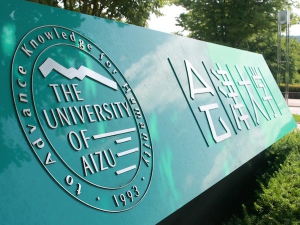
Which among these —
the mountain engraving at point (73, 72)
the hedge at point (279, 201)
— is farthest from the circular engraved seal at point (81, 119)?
the hedge at point (279, 201)

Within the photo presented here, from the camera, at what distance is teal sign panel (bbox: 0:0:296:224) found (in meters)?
1.74

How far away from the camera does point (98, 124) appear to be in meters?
2.16

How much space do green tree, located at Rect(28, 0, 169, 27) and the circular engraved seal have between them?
658 centimetres

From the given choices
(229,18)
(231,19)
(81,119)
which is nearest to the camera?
(81,119)

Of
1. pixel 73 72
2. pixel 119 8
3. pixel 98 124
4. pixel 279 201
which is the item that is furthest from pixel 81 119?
pixel 119 8

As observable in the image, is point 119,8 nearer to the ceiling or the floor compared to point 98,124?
nearer to the ceiling

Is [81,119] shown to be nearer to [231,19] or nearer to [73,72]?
[73,72]

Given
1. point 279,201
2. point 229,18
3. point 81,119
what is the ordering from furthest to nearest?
1. point 229,18
2. point 279,201
3. point 81,119

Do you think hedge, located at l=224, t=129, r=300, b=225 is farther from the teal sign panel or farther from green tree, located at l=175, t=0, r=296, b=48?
green tree, located at l=175, t=0, r=296, b=48

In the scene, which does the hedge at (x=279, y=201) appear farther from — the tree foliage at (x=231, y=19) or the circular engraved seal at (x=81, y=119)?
the tree foliage at (x=231, y=19)

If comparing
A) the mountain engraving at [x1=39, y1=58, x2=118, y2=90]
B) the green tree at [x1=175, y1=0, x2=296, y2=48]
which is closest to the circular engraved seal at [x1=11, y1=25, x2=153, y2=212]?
the mountain engraving at [x1=39, y1=58, x2=118, y2=90]

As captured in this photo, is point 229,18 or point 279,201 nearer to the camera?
point 279,201

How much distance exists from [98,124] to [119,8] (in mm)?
7461

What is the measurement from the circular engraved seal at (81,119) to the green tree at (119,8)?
6.58 metres
